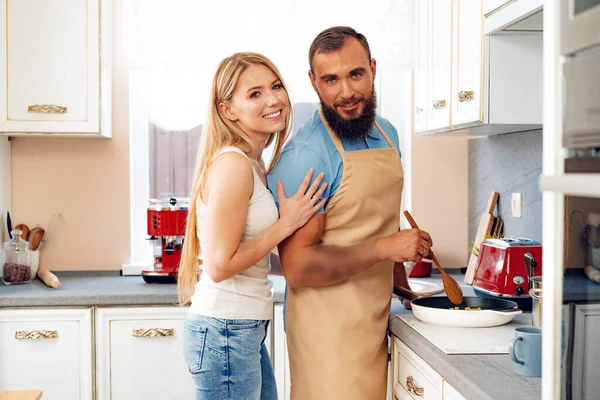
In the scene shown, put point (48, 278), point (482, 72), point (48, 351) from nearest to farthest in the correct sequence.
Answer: point (482, 72) → point (48, 351) → point (48, 278)

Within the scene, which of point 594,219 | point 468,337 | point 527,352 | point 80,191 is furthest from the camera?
point 80,191

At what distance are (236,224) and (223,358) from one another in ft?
1.23

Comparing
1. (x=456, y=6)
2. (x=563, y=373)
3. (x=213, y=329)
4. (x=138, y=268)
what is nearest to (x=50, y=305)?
(x=138, y=268)

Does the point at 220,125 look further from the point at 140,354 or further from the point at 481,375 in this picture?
the point at 140,354

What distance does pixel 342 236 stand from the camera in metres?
1.99

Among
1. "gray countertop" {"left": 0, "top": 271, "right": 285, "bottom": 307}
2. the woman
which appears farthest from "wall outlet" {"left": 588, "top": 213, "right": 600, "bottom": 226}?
"gray countertop" {"left": 0, "top": 271, "right": 285, "bottom": 307}

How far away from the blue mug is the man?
44 cm

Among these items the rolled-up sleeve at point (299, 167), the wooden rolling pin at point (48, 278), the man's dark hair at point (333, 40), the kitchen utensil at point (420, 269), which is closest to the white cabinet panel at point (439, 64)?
the kitchen utensil at point (420, 269)

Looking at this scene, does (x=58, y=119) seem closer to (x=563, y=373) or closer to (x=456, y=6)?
(x=456, y=6)

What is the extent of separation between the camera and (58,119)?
9.86ft

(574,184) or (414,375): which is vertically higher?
(574,184)

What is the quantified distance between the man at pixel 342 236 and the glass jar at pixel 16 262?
5.07ft

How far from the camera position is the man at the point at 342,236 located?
1.92 metres

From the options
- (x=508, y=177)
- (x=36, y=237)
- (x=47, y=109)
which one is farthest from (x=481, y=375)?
(x=36, y=237)
